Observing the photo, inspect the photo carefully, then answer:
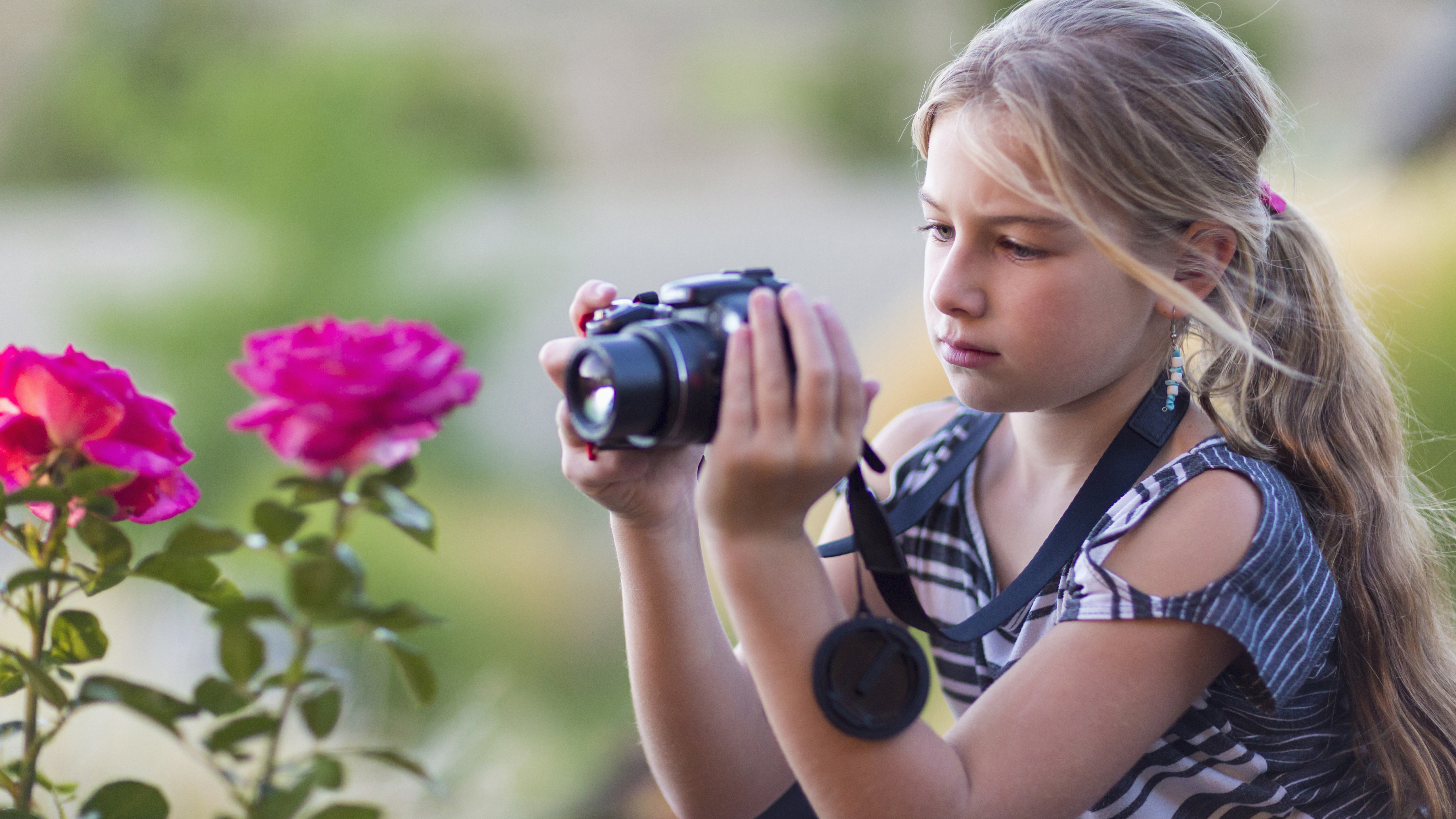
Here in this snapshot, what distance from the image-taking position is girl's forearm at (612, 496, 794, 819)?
2.91 ft

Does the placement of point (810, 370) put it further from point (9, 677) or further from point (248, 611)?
point (9, 677)

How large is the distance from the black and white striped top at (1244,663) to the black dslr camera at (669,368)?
1.02 ft

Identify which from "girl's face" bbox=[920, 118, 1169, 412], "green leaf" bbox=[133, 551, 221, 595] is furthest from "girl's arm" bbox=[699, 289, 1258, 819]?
"green leaf" bbox=[133, 551, 221, 595]

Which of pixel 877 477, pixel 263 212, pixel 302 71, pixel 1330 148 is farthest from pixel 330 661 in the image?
pixel 1330 148

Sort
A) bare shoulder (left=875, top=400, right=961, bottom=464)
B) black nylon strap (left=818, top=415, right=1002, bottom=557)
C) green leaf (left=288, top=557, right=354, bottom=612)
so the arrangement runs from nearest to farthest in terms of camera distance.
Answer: green leaf (left=288, top=557, right=354, bottom=612)
black nylon strap (left=818, top=415, right=1002, bottom=557)
bare shoulder (left=875, top=400, right=961, bottom=464)

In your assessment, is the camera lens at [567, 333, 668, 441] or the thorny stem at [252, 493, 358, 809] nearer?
the thorny stem at [252, 493, 358, 809]

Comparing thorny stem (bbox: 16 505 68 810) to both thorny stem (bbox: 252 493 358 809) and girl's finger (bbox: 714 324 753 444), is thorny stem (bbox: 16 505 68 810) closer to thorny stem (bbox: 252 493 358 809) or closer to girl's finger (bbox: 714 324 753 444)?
thorny stem (bbox: 252 493 358 809)

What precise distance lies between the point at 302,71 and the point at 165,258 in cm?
118

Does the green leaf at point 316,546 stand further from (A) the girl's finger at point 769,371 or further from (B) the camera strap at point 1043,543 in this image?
(B) the camera strap at point 1043,543

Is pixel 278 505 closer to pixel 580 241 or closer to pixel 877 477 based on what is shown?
pixel 877 477

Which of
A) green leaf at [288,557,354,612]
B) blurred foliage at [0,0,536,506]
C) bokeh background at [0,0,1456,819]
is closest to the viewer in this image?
green leaf at [288,557,354,612]

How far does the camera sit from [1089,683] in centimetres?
74

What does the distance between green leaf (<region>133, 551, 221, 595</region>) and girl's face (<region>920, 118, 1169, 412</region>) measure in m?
0.51

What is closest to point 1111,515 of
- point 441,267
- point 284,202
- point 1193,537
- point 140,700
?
point 1193,537
